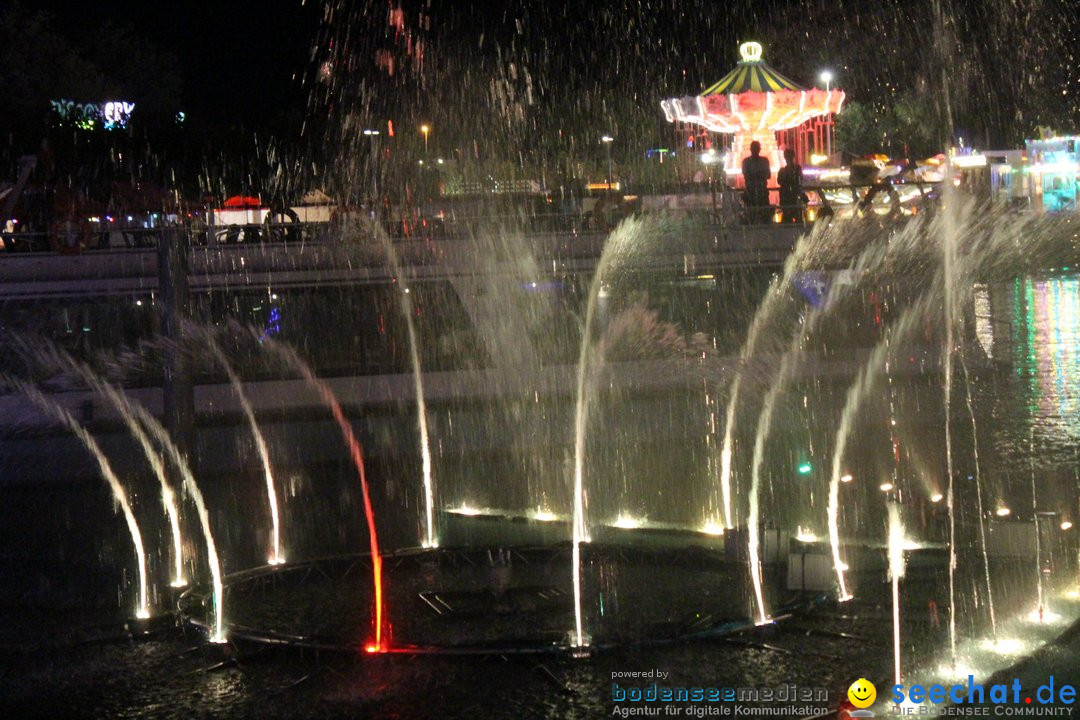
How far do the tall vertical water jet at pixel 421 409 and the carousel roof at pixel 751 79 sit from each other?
1524cm

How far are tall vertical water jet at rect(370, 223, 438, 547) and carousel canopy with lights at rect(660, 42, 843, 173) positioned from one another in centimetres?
1487

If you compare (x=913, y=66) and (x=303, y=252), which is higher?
(x=913, y=66)

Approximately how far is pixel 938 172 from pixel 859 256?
2074 cm

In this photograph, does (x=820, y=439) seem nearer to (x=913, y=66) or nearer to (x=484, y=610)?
(x=484, y=610)

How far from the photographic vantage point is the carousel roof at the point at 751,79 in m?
28.3

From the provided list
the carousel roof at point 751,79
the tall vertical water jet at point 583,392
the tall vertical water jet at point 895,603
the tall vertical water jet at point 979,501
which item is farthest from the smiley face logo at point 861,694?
the carousel roof at point 751,79

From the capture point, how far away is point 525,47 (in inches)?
1655

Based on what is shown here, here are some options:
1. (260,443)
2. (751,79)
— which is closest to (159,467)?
(260,443)

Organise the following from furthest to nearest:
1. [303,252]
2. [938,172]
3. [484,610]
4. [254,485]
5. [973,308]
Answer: [938,172] → [973,308] → [303,252] → [254,485] → [484,610]

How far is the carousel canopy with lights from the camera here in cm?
2794

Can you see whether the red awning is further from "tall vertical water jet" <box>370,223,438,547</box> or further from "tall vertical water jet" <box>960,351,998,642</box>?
"tall vertical water jet" <box>960,351,998,642</box>

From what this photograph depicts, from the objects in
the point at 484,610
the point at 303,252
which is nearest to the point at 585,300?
the point at 303,252

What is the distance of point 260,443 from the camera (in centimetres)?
984

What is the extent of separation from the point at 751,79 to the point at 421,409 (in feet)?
65.7
